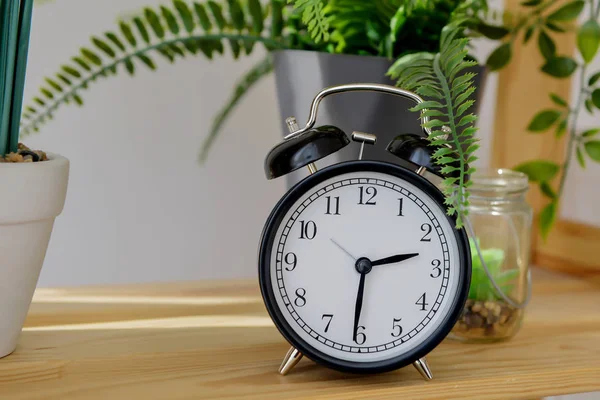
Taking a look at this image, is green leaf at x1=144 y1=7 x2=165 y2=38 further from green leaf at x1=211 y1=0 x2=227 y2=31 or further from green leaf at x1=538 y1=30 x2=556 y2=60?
green leaf at x1=538 y1=30 x2=556 y2=60

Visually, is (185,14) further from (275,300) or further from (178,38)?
(275,300)

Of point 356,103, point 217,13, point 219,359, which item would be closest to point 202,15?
point 217,13

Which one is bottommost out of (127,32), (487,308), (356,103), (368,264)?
(487,308)

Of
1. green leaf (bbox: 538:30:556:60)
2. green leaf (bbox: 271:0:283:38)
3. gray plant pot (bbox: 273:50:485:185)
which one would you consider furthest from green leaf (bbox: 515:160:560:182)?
green leaf (bbox: 271:0:283:38)

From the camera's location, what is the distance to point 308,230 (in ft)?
1.94

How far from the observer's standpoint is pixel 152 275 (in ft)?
3.92

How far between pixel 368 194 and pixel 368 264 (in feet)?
0.21

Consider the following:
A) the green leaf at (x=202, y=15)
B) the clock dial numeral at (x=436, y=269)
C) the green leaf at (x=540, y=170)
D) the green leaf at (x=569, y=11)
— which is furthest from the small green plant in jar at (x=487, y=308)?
the green leaf at (x=202, y=15)

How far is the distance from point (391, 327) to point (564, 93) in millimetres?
790

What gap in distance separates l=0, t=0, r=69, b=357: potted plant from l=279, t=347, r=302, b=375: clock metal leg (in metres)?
0.25

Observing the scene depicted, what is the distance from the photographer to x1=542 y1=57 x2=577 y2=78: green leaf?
2.88 ft

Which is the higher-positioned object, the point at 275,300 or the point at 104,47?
the point at 104,47

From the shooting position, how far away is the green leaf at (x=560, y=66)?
34.5 inches

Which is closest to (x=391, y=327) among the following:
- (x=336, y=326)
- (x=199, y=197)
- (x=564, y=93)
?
(x=336, y=326)
